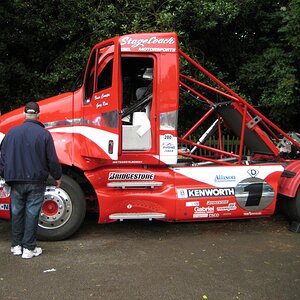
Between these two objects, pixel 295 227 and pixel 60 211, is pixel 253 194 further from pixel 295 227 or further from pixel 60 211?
pixel 60 211

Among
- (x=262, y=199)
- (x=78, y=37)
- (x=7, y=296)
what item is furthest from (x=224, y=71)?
(x=7, y=296)

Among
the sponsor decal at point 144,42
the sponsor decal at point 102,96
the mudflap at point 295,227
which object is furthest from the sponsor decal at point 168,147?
the mudflap at point 295,227

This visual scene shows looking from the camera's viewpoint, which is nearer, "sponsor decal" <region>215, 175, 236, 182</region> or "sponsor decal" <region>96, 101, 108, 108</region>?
"sponsor decal" <region>96, 101, 108, 108</region>

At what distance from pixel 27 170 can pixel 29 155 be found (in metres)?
0.17

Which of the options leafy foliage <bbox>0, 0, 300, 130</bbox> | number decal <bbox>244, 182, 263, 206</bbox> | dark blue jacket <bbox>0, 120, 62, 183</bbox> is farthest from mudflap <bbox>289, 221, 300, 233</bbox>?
dark blue jacket <bbox>0, 120, 62, 183</bbox>

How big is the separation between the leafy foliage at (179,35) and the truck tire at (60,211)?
14.5 feet

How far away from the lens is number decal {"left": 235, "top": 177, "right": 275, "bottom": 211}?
5.99m

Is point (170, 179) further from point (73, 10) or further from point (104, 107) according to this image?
point (73, 10)

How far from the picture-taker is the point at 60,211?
18.3 feet

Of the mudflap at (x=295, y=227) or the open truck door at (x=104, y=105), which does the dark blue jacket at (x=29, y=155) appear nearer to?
the open truck door at (x=104, y=105)

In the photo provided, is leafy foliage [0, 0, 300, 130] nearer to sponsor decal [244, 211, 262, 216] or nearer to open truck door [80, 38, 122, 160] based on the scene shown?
open truck door [80, 38, 122, 160]

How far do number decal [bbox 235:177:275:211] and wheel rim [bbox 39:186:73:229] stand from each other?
2.37 m

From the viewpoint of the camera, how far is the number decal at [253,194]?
5.99 m

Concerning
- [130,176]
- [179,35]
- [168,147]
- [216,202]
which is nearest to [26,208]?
[130,176]
